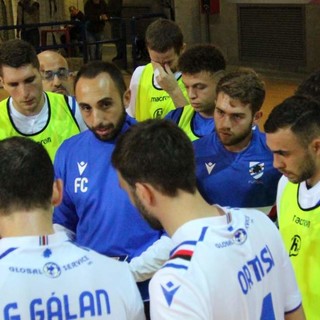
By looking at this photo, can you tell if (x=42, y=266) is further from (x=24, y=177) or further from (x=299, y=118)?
(x=299, y=118)

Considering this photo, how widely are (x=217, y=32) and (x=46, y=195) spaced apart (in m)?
14.4

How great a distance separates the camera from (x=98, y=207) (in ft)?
9.95

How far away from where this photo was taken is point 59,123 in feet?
12.9

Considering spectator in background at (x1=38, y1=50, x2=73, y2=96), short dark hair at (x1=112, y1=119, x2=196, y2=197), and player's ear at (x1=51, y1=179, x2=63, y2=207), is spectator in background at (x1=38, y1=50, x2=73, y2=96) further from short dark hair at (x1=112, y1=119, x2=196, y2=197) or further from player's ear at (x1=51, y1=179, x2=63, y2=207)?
short dark hair at (x1=112, y1=119, x2=196, y2=197)

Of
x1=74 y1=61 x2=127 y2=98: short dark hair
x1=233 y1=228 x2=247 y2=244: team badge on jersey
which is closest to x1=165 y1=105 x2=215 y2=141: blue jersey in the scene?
x1=74 y1=61 x2=127 y2=98: short dark hair

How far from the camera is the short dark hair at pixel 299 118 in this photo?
2.76 m

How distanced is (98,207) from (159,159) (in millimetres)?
1117

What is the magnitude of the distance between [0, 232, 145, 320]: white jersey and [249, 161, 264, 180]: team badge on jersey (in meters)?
1.47

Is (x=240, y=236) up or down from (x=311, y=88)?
down

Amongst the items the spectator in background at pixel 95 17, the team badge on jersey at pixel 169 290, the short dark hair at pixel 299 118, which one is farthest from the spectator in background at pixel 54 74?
the spectator in background at pixel 95 17

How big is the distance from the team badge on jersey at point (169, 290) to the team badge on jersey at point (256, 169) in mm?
1587

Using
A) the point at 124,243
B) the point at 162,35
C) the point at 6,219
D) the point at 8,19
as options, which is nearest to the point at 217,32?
the point at 8,19

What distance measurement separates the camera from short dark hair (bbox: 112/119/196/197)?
1.96 meters

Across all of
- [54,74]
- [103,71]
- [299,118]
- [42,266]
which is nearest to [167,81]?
[54,74]
